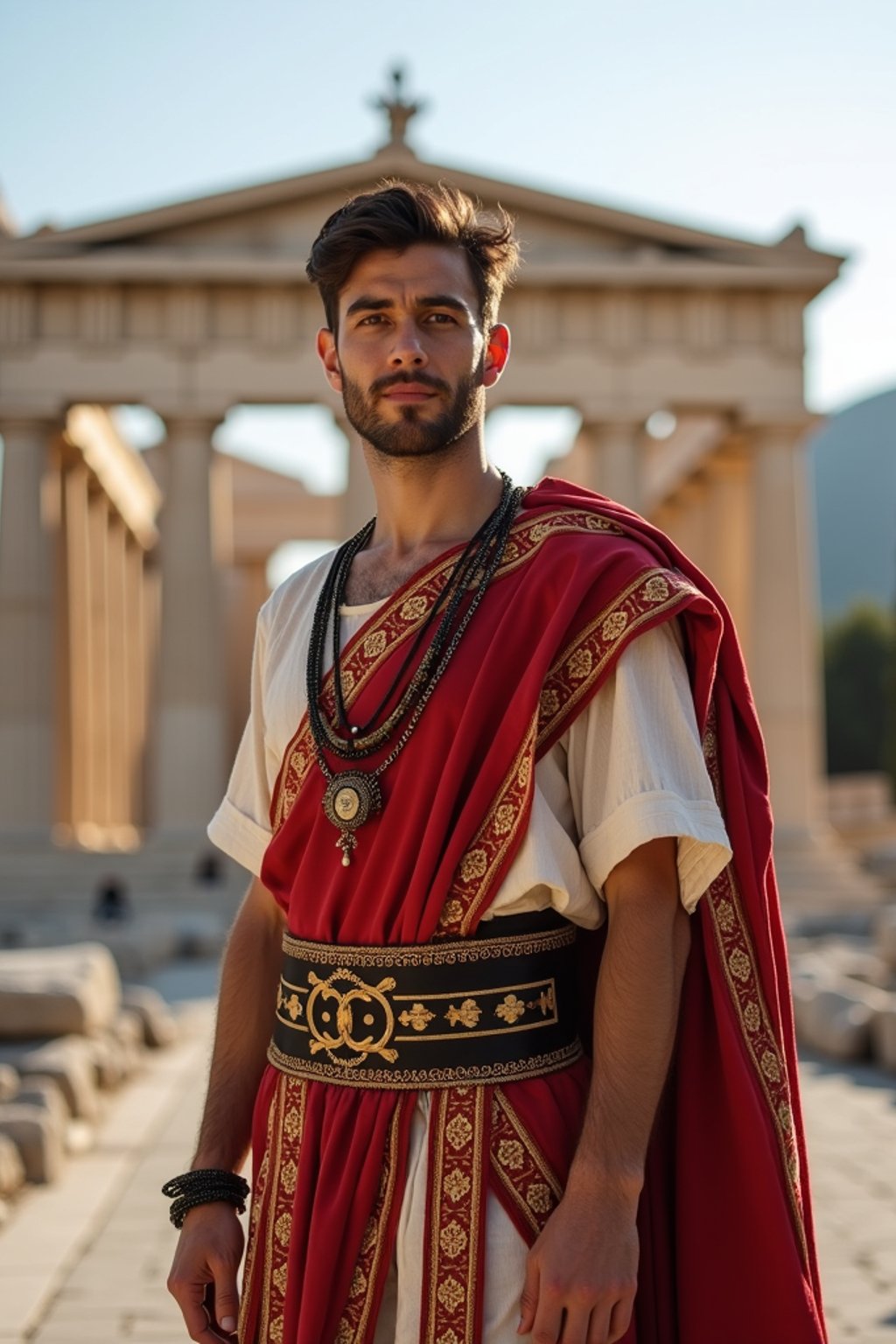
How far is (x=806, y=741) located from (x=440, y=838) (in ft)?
113

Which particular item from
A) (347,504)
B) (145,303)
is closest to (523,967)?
(347,504)

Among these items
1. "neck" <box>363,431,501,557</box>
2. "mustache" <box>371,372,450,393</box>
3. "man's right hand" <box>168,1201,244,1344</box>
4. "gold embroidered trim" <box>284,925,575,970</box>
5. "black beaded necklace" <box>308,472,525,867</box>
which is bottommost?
"man's right hand" <box>168,1201,244,1344</box>

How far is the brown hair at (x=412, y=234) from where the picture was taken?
10.7 feet

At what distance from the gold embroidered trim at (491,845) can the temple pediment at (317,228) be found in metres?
34.4

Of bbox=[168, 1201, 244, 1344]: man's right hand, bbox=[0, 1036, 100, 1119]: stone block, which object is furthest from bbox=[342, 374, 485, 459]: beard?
bbox=[0, 1036, 100, 1119]: stone block

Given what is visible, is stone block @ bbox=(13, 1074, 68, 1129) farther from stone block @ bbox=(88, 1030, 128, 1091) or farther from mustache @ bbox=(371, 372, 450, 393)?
mustache @ bbox=(371, 372, 450, 393)

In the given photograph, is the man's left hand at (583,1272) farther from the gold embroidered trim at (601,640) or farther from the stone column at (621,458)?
the stone column at (621,458)

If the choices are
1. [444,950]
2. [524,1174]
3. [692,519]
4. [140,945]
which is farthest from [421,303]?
[692,519]

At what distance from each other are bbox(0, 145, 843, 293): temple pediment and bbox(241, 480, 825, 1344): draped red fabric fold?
34.2m

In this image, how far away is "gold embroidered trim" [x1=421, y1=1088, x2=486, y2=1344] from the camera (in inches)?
111

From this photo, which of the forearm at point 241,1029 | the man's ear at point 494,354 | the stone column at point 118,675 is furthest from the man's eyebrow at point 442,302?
the stone column at point 118,675

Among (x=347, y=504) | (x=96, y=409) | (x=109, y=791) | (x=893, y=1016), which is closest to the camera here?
(x=893, y=1016)

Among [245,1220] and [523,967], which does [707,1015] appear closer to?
[523,967]

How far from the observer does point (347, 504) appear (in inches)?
1427
